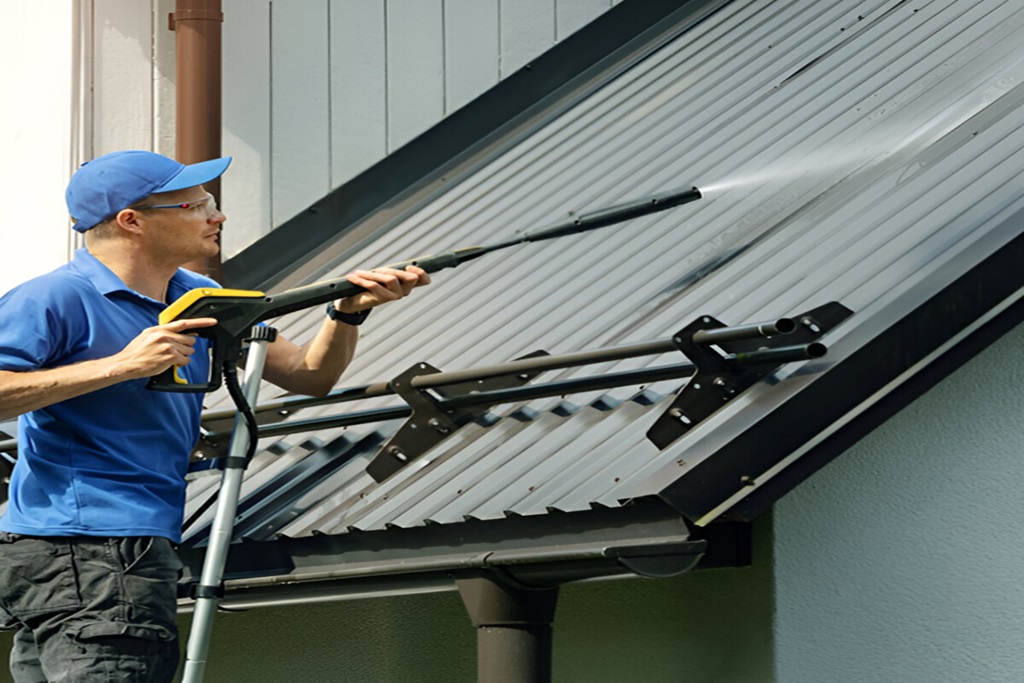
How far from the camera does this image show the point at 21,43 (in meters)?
8.21

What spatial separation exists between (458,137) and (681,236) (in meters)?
2.36

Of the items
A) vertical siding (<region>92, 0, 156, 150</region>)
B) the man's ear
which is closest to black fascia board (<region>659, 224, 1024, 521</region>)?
the man's ear

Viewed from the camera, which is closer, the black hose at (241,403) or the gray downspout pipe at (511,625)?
the black hose at (241,403)

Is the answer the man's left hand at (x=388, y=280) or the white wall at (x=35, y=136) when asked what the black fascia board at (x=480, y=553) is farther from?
the white wall at (x=35, y=136)

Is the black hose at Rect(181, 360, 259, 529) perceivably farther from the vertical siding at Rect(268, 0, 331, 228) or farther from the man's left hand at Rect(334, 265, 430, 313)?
the vertical siding at Rect(268, 0, 331, 228)

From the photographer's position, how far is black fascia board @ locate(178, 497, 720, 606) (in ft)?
14.1

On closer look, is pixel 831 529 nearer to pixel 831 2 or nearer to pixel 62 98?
pixel 831 2

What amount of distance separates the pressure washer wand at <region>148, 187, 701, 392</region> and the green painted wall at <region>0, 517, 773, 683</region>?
93 cm

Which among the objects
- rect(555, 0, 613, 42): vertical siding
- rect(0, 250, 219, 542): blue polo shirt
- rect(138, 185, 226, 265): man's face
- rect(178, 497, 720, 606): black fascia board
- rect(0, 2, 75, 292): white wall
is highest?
rect(555, 0, 613, 42): vertical siding

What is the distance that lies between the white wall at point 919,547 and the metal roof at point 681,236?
1.05 feet

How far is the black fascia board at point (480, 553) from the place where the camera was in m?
4.30

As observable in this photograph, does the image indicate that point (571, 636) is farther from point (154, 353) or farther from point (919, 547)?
point (154, 353)

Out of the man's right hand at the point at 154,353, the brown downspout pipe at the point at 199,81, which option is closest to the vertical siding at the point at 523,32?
the brown downspout pipe at the point at 199,81

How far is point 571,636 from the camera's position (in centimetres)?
523
